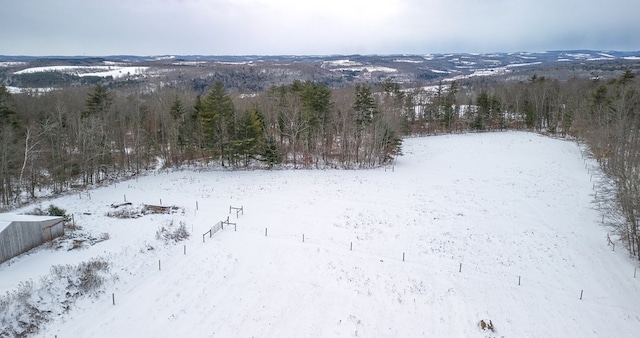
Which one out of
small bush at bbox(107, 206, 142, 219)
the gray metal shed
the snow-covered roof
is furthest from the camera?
small bush at bbox(107, 206, 142, 219)

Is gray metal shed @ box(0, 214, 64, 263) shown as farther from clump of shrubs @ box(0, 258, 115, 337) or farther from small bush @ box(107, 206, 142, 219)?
small bush @ box(107, 206, 142, 219)

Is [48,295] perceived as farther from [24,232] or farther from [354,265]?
[354,265]

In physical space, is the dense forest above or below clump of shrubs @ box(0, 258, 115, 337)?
above

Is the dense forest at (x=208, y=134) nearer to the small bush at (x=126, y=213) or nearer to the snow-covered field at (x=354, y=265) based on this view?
the snow-covered field at (x=354, y=265)

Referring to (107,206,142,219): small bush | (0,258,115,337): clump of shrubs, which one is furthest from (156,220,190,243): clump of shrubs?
(107,206,142,219): small bush

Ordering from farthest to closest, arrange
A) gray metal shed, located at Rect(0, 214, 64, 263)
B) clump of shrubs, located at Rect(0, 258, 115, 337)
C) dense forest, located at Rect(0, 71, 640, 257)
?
dense forest, located at Rect(0, 71, 640, 257) → gray metal shed, located at Rect(0, 214, 64, 263) → clump of shrubs, located at Rect(0, 258, 115, 337)

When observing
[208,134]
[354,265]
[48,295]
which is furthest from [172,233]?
[208,134]

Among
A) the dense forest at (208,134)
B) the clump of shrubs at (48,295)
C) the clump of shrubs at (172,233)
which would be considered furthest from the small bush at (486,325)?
the dense forest at (208,134)
